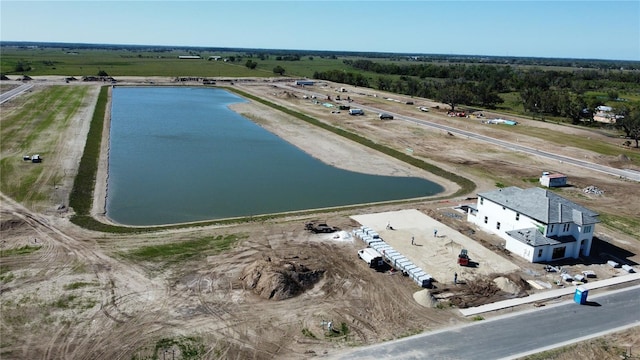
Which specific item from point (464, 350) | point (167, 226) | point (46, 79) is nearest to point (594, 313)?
point (464, 350)

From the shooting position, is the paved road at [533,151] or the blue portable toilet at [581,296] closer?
the blue portable toilet at [581,296]

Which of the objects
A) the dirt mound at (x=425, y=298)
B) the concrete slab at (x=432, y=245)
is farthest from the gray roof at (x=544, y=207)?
the dirt mound at (x=425, y=298)

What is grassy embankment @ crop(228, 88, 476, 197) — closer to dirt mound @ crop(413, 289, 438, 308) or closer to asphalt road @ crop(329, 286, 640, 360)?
asphalt road @ crop(329, 286, 640, 360)

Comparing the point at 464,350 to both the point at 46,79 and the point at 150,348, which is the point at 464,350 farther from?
the point at 46,79

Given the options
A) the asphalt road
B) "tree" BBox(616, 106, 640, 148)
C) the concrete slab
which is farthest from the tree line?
the asphalt road

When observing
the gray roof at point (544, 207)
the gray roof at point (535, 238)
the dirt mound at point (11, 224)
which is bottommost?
the dirt mound at point (11, 224)

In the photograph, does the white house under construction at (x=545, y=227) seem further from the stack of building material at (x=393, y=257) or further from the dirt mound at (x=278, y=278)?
the dirt mound at (x=278, y=278)

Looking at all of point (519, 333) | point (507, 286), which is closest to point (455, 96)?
point (507, 286)
